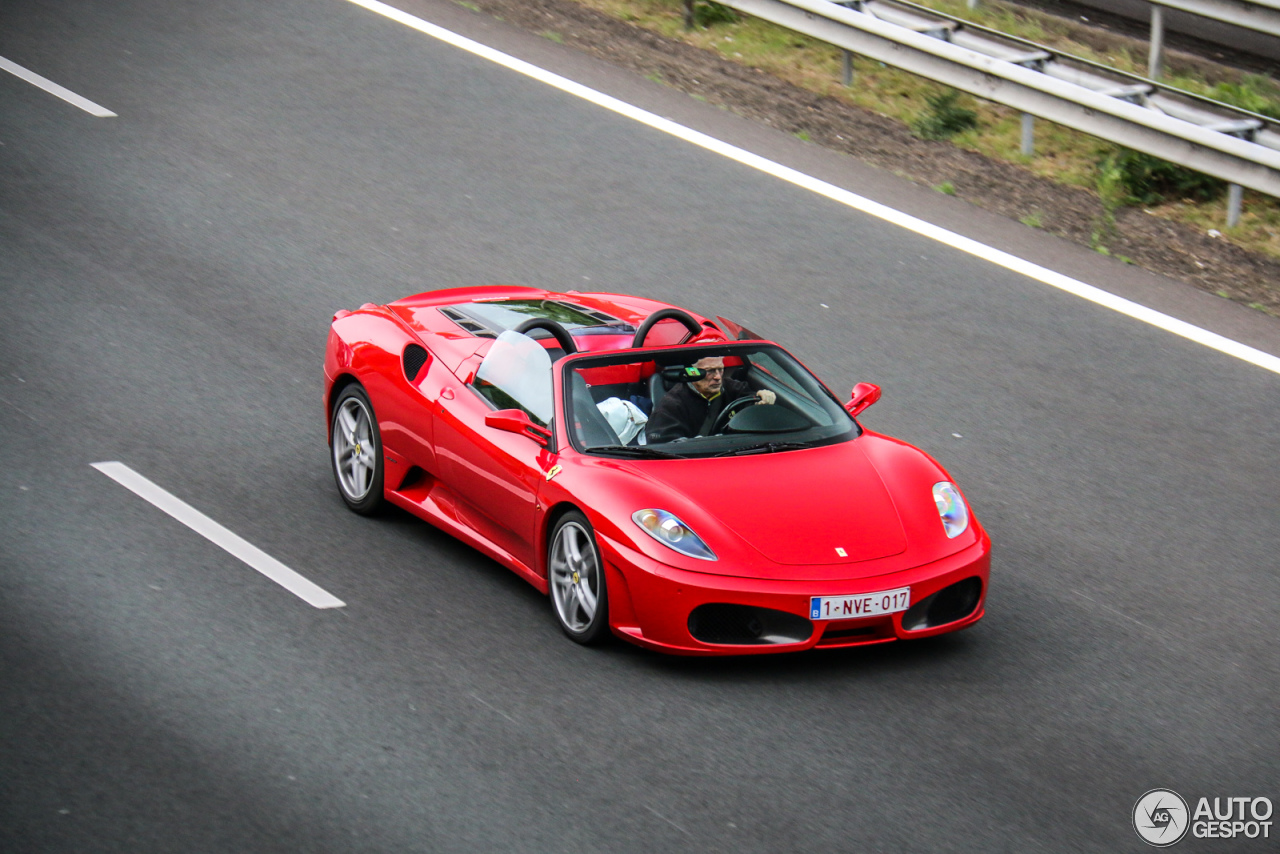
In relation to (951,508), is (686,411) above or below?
above

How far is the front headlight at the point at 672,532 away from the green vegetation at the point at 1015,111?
21.6ft

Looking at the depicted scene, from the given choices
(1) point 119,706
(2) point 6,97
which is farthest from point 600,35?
(1) point 119,706

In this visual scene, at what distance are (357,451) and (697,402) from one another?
1.98 metres

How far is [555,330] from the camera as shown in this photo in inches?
326

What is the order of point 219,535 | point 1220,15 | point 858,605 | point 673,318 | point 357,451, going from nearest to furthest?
point 858,605, point 219,535, point 673,318, point 357,451, point 1220,15

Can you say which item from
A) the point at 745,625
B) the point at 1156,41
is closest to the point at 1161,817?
the point at 745,625

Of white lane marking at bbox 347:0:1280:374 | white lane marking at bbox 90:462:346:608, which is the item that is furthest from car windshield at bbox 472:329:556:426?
white lane marking at bbox 347:0:1280:374

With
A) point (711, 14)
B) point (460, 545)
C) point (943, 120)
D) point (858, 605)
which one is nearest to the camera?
point (858, 605)

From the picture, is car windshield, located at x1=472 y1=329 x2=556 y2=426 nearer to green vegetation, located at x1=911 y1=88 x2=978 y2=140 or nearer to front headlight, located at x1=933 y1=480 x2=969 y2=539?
front headlight, located at x1=933 y1=480 x2=969 y2=539

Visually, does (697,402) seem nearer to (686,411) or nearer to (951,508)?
(686,411)

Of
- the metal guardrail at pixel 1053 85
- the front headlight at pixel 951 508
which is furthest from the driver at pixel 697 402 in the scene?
the metal guardrail at pixel 1053 85

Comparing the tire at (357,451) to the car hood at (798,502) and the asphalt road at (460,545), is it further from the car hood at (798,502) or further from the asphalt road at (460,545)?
the car hood at (798,502)

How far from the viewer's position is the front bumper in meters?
6.86

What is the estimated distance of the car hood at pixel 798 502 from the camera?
708cm
